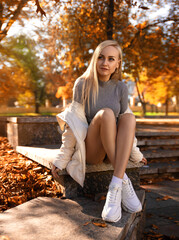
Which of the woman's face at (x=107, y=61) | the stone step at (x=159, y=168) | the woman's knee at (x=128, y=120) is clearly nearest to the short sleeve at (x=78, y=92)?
the woman's face at (x=107, y=61)

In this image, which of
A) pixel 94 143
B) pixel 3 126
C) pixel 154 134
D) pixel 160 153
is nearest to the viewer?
pixel 94 143

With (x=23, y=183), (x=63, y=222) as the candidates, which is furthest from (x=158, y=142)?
(x=63, y=222)

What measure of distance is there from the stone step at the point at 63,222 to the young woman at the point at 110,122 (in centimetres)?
14

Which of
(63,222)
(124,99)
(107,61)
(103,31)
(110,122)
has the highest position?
(103,31)

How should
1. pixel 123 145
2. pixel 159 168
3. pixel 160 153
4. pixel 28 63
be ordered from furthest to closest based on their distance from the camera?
pixel 28 63
pixel 160 153
pixel 159 168
pixel 123 145

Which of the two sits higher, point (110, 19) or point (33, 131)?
point (110, 19)

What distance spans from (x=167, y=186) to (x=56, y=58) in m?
6.73

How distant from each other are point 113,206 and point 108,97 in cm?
113

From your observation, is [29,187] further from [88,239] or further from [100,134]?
[88,239]

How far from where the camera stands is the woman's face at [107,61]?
259cm

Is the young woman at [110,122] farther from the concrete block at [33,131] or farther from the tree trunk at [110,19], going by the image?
the tree trunk at [110,19]

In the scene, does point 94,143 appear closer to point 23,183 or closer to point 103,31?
point 23,183

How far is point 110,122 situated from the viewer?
221 cm

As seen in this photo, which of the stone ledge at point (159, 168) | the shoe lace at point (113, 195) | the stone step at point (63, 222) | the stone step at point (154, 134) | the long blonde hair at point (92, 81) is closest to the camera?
the stone step at point (63, 222)
